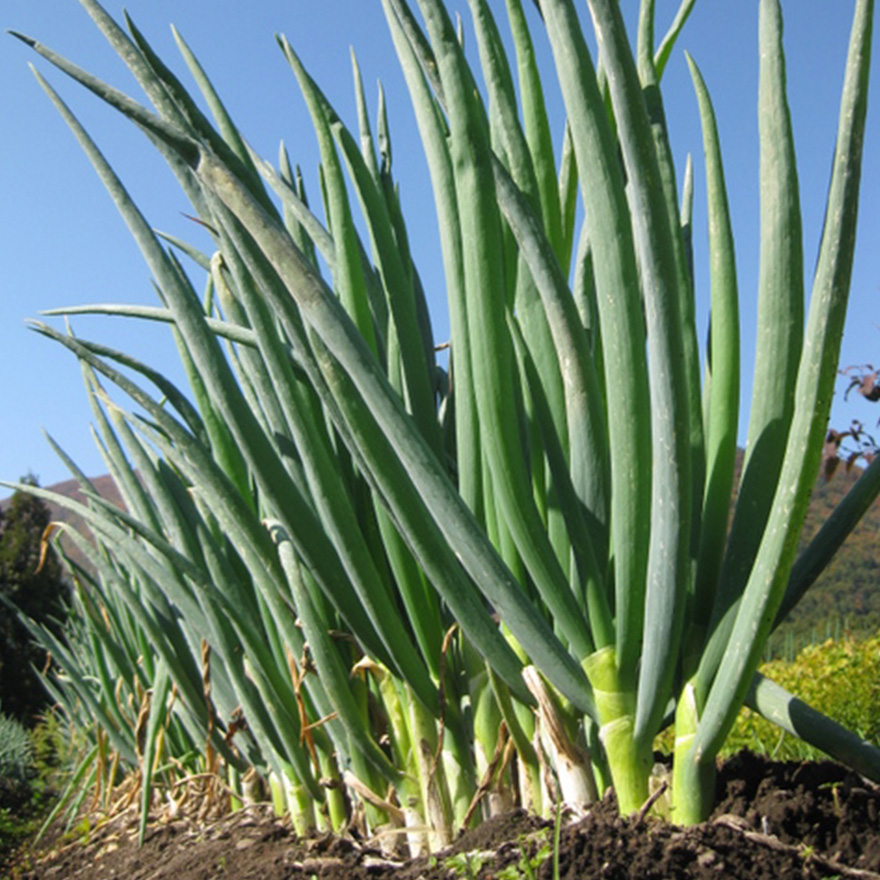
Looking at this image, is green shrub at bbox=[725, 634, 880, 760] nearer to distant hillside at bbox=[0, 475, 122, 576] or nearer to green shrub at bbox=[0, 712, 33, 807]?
green shrub at bbox=[0, 712, 33, 807]

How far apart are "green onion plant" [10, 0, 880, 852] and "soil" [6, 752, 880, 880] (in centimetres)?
→ 5

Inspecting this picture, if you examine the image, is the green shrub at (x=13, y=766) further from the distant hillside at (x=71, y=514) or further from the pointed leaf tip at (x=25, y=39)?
the pointed leaf tip at (x=25, y=39)

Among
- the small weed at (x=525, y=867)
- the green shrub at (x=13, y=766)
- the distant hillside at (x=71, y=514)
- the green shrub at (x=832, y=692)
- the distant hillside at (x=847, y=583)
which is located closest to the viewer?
the small weed at (x=525, y=867)

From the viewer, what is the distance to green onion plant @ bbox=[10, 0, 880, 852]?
73 cm

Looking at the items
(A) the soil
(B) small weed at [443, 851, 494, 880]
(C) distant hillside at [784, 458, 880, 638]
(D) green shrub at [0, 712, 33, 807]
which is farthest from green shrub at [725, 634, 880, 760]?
(C) distant hillside at [784, 458, 880, 638]

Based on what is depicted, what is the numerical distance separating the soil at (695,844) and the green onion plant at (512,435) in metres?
0.05

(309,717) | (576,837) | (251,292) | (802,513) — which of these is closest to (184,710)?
(309,717)

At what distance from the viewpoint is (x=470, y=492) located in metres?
0.99

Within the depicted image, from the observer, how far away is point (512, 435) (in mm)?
859

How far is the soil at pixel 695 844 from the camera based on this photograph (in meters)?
0.72

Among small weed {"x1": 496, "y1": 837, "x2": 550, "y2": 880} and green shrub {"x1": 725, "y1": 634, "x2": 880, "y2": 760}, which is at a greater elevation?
small weed {"x1": 496, "y1": 837, "x2": 550, "y2": 880}

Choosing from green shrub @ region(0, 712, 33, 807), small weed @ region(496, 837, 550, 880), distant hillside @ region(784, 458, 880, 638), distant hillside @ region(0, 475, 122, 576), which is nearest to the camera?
small weed @ region(496, 837, 550, 880)

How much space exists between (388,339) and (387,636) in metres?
0.35

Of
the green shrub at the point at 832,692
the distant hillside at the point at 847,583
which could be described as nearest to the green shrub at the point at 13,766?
the green shrub at the point at 832,692
